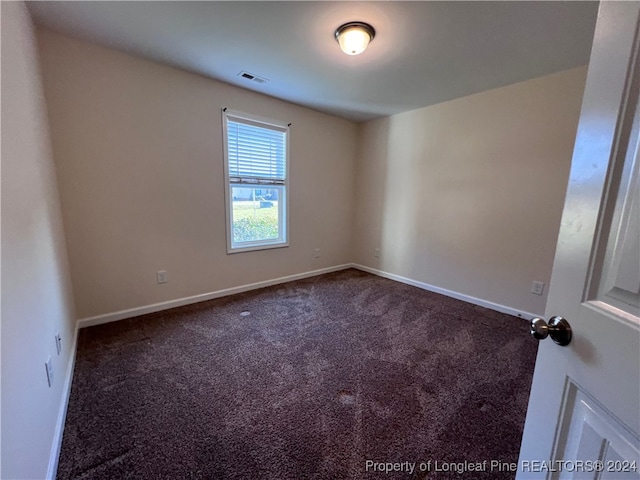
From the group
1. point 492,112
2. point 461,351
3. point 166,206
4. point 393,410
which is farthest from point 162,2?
point 461,351

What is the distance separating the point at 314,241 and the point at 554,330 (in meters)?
3.41

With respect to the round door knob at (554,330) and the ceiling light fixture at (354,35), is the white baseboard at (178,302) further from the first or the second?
the round door knob at (554,330)

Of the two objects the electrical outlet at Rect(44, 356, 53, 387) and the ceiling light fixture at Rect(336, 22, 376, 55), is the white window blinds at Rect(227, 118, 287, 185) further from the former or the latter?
the electrical outlet at Rect(44, 356, 53, 387)

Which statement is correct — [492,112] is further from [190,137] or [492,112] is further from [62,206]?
[62,206]

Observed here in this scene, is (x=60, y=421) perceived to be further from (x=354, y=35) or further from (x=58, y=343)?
(x=354, y=35)

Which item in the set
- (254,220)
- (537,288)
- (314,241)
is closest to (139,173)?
(254,220)

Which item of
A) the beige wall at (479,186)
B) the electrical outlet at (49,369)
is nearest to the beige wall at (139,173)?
the electrical outlet at (49,369)

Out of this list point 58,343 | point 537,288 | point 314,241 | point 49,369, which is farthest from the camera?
point 314,241

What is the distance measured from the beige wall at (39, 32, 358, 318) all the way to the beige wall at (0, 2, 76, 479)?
13.4 inches

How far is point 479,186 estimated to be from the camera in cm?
291

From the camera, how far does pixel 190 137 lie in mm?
2664

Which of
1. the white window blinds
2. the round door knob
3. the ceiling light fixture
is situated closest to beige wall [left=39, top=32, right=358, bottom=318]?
the white window blinds

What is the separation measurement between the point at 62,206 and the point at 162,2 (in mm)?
1701

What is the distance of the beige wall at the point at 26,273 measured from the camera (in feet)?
2.81
